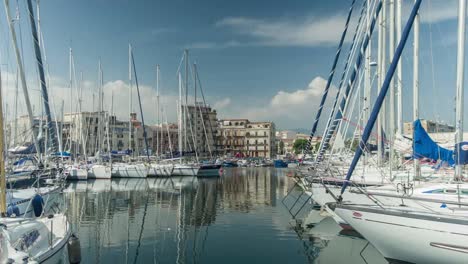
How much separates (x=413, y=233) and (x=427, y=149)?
22.0 feet

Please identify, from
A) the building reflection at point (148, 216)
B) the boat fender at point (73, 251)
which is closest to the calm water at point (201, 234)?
the building reflection at point (148, 216)

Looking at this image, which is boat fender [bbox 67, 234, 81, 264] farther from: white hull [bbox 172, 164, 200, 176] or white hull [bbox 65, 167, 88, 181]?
white hull [bbox 172, 164, 200, 176]

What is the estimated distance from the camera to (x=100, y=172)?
215 ft

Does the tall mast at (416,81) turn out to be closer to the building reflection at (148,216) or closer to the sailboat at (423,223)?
the sailboat at (423,223)

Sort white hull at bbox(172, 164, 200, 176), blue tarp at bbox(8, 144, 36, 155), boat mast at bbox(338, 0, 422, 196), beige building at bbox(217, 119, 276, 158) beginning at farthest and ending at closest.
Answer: beige building at bbox(217, 119, 276, 158) < white hull at bbox(172, 164, 200, 176) < blue tarp at bbox(8, 144, 36, 155) < boat mast at bbox(338, 0, 422, 196)

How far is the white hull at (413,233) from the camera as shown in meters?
14.3

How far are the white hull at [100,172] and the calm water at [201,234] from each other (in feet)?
88.6

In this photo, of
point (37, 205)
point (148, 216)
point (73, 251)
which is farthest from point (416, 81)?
point (37, 205)

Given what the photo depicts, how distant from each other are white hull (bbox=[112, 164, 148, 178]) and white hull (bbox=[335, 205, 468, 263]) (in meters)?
54.0

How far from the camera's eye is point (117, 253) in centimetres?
1909

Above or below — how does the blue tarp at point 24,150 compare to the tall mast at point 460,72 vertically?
below

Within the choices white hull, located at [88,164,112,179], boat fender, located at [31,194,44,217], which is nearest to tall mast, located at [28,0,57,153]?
boat fender, located at [31,194,44,217]

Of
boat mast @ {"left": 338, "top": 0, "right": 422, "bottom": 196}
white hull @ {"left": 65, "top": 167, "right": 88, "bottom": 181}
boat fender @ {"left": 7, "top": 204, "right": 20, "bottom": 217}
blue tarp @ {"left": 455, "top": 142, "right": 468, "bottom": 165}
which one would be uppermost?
boat mast @ {"left": 338, "top": 0, "right": 422, "bottom": 196}

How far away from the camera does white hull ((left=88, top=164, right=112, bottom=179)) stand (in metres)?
65.1
